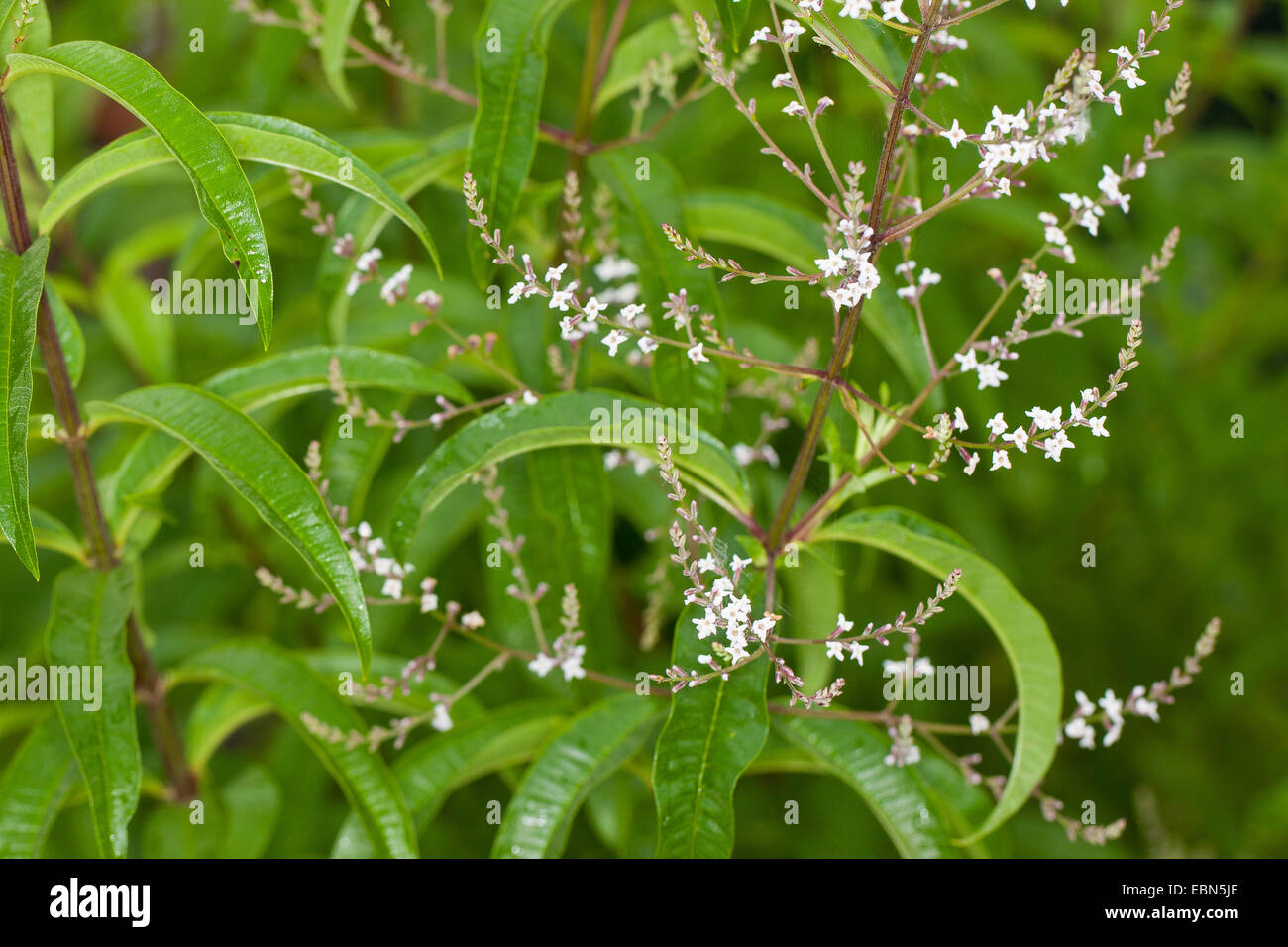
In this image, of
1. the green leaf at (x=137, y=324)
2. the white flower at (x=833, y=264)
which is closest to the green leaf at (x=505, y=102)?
the white flower at (x=833, y=264)

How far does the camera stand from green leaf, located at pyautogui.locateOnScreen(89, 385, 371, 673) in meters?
1.09

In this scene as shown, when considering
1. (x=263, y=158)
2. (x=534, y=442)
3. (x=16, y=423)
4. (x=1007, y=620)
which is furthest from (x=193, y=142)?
(x=1007, y=620)

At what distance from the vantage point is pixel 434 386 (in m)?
1.29

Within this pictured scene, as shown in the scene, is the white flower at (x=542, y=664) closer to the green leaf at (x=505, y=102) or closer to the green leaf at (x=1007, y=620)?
the green leaf at (x=1007, y=620)

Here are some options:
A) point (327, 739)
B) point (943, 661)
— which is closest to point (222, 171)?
point (327, 739)

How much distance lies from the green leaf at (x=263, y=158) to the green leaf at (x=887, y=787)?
0.73 meters

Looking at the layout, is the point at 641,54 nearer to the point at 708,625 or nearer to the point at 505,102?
the point at 505,102

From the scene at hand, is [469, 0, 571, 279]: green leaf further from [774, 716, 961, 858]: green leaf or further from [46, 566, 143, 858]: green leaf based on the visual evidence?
[774, 716, 961, 858]: green leaf

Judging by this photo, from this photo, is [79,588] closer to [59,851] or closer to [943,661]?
[59,851]

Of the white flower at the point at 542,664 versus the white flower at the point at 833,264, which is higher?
the white flower at the point at 833,264

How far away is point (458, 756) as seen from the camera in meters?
1.44

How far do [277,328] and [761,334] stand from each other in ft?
2.57

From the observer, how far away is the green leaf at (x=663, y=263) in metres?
1.32

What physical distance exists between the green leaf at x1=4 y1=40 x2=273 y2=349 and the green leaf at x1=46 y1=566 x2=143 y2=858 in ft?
1.63
